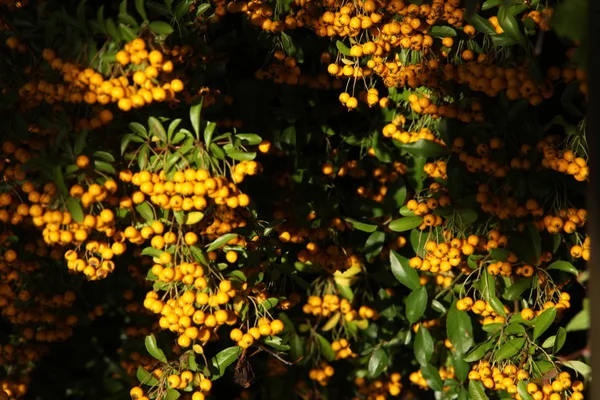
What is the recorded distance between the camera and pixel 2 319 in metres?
4.07

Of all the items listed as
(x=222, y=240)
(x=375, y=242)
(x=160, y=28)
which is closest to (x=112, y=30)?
(x=160, y=28)

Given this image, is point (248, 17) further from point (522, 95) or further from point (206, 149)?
point (522, 95)

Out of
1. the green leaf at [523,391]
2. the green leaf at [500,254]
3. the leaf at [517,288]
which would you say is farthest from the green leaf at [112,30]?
the green leaf at [523,391]

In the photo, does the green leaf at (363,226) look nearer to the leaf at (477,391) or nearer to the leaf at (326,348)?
the leaf at (326,348)

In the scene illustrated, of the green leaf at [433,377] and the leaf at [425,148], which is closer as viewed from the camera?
the leaf at [425,148]

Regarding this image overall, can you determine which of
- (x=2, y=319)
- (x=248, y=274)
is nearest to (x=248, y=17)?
(x=248, y=274)

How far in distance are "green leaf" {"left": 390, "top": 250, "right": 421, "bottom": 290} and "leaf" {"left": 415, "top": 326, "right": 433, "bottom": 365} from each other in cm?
23

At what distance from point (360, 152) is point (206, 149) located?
1.06 metres

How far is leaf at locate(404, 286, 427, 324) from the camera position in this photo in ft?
10.8

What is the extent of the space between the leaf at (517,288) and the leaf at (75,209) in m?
1.56

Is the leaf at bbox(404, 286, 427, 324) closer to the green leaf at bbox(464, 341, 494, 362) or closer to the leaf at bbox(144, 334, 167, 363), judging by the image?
the green leaf at bbox(464, 341, 494, 362)

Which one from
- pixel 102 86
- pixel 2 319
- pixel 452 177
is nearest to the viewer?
pixel 102 86

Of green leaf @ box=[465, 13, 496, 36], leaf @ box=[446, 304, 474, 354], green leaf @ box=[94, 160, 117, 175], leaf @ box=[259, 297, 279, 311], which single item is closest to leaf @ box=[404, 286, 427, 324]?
leaf @ box=[446, 304, 474, 354]

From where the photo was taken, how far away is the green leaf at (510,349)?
2.98 metres
